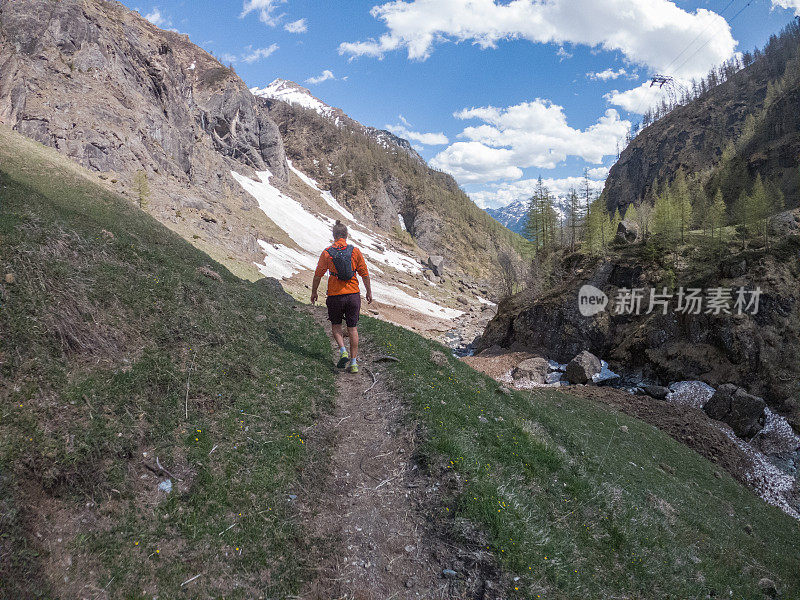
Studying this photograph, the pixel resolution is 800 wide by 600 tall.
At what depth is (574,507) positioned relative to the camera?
8.09 metres

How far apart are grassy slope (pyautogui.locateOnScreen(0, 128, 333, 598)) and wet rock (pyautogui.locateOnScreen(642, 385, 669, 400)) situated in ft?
78.1

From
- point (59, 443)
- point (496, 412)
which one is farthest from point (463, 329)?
point (59, 443)

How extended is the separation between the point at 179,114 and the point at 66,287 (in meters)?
64.3

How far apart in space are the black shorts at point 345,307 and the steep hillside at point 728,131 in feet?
325

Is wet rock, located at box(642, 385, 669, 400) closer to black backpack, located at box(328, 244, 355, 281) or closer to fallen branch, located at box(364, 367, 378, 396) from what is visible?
fallen branch, located at box(364, 367, 378, 396)

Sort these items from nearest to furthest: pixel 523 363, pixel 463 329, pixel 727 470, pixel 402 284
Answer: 1. pixel 727 470
2. pixel 523 363
3. pixel 463 329
4. pixel 402 284

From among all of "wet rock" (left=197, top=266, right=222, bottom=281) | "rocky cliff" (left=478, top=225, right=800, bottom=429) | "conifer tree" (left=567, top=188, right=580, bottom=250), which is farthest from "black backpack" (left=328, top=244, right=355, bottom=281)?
"conifer tree" (left=567, top=188, right=580, bottom=250)

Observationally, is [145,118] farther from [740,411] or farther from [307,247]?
[740,411]

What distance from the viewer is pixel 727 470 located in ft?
59.8

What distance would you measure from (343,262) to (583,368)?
23932 millimetres

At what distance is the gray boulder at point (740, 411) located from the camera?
20844 mm

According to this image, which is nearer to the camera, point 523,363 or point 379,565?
point 379,565

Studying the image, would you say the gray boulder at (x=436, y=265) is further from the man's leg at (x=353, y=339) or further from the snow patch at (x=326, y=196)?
the man's leg at (x=353, y=339)

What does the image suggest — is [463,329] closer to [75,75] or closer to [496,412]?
[496,412]
